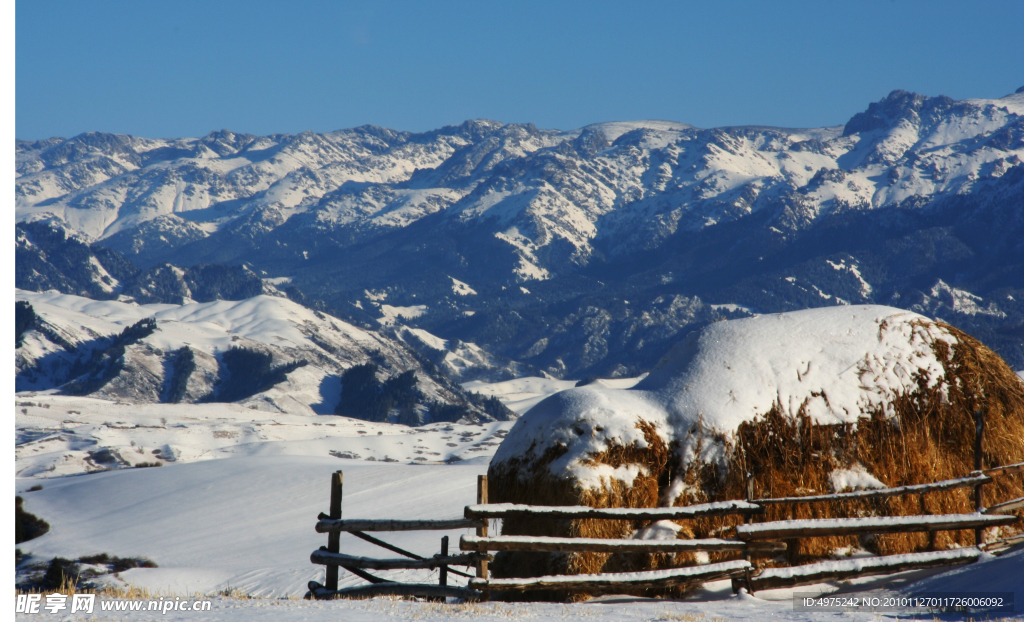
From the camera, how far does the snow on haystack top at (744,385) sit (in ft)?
50.6

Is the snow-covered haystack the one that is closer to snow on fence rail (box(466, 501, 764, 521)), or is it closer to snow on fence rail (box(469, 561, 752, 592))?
snow on fence rail (box(466, 501, 764, 521))

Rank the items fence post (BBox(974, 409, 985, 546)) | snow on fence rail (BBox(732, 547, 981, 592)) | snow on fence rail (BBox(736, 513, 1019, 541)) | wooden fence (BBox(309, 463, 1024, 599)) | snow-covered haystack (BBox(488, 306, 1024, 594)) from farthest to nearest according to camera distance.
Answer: fence post (BBox(974, 409, 985, 546)), snow-covered haystack (BBox(488, 306, 1024, 594)), snow on fence rail (BBox(736, 513, 1019, 541)), snow on fence rail (BBox(732, 547, 981, 592)), wooden fence (BBox(309, 463, 1024, 599))

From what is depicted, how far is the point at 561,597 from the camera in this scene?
14156 millimetres

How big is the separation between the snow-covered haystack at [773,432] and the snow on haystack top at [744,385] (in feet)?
0.09

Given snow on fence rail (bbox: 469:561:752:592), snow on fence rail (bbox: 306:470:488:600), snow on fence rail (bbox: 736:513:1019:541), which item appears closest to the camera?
snow on fence rail (bbox: 469:561:752:592)

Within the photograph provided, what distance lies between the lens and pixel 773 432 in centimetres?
1572

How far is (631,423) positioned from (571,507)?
7.50 ft

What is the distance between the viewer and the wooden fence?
44.6 ft

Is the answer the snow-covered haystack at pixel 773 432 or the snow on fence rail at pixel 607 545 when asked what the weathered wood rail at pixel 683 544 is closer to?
the snow on fence rail at pixel 607 545

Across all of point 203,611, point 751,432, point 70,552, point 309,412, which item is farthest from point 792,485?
point 309,412

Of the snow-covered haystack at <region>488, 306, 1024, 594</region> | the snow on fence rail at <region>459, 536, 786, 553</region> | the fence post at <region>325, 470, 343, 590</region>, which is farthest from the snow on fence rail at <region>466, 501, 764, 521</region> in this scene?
the fence post at <region>325, 470, 343, 590</region>

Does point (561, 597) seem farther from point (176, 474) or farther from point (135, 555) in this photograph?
point (176, 474)

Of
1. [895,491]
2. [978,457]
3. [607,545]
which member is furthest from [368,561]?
[978,457]

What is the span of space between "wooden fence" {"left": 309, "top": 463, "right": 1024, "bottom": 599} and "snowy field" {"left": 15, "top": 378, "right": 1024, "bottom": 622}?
36cm
